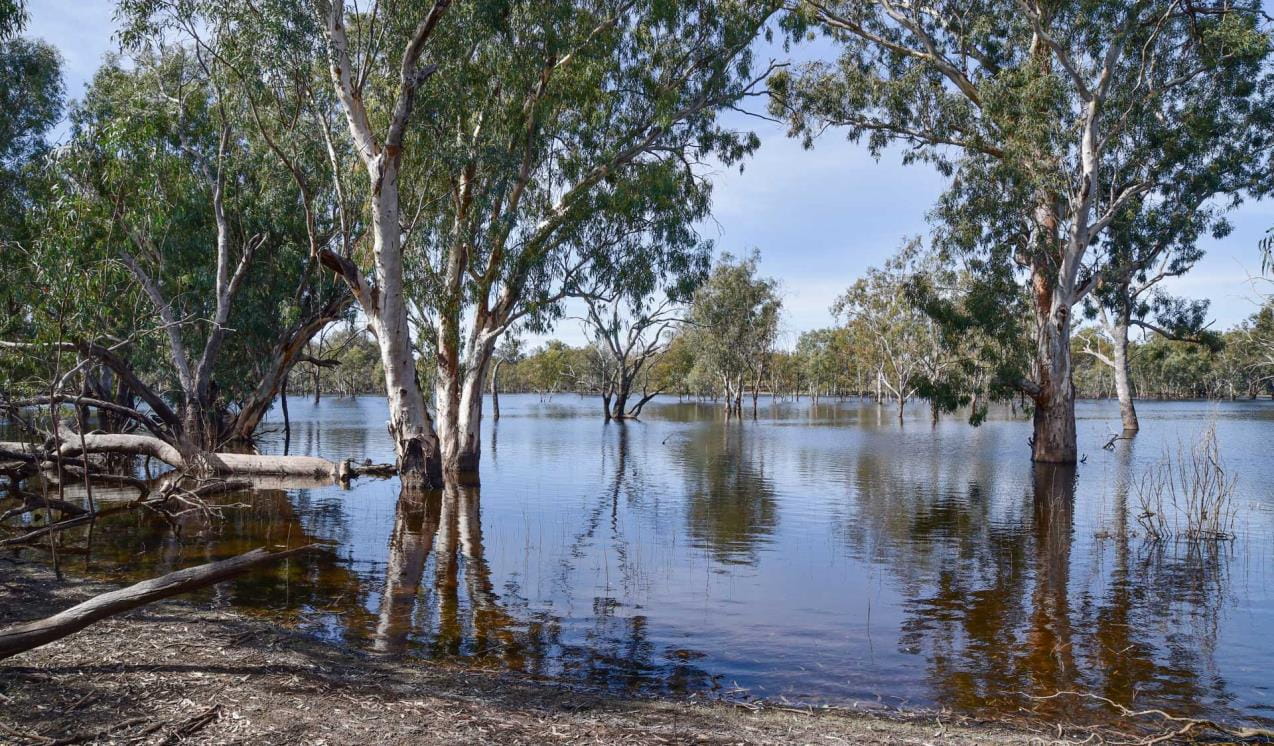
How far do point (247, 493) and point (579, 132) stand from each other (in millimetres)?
10200

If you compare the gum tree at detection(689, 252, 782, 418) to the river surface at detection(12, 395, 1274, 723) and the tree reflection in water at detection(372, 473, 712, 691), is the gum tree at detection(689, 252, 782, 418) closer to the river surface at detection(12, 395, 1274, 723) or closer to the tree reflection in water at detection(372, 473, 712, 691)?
the river surface at detection(12, 395, 1274, 723)

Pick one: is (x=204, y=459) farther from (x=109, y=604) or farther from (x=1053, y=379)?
(x=1053, y=379)

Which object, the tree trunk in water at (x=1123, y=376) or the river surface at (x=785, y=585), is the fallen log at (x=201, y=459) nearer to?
the river surface at (x=785, y=585)

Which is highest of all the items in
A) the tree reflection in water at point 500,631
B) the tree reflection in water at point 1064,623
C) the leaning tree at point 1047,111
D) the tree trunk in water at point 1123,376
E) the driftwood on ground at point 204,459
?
the leaning tree at point 1047,111

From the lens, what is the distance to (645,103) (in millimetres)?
18781

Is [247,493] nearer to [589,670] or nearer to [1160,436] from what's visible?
[589,670]

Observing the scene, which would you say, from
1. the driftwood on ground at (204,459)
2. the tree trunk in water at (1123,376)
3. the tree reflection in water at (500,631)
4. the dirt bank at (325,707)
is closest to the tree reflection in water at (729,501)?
the tree reflection in water at (500,631)

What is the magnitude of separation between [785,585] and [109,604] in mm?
6673

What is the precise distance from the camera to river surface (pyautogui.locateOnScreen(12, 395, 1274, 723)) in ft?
20.4

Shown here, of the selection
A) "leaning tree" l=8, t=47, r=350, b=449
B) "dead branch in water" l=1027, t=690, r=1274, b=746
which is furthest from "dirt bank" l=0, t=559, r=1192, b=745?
"leaning tree" l=8, t=47, r=350, b=449

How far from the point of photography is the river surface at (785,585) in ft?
20.4

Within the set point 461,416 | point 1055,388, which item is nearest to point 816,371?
point 1055,388

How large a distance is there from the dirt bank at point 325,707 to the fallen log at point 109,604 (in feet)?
0.93

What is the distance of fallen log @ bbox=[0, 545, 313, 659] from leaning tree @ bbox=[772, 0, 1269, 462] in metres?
18.3
